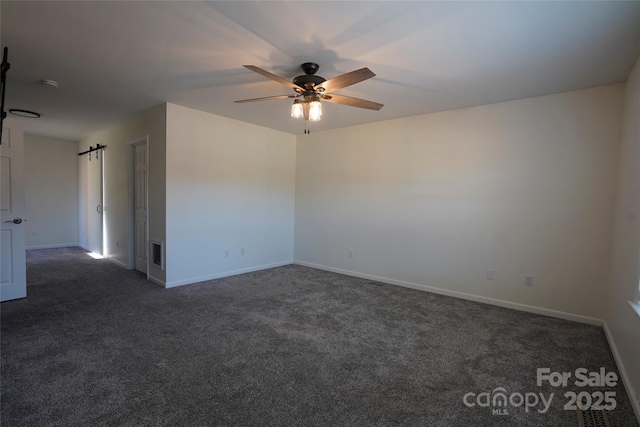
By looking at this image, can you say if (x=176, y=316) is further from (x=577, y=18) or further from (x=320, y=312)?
(x=577, y=18)

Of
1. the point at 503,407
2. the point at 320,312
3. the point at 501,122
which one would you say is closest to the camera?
the point at 503,407

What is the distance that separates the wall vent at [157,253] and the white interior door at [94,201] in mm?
2680

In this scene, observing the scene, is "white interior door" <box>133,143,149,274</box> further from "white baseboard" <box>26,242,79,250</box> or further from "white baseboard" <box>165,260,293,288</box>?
"white baseboard" <box>26,242,79,250</box>

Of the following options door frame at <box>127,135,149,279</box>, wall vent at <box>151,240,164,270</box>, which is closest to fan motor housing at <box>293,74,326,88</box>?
wall vent at <box>151,240,164,270</box>

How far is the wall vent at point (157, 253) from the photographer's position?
4297 millimetres

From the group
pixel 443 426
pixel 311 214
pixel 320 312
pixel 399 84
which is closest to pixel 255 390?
pixel 443 426

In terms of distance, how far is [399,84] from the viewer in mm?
3240

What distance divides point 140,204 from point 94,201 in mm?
2408

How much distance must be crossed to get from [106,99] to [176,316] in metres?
3.03

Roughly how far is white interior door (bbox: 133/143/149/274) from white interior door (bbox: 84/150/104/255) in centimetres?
169

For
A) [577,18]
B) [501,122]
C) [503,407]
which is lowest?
[503,407]

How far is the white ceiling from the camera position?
78.9 inches

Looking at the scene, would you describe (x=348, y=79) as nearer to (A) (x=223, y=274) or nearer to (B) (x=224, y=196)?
(B) (x=224, y=196)

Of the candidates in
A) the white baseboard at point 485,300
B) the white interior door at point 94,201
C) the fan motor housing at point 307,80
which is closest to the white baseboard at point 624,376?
the white baseboard at point 485,300
